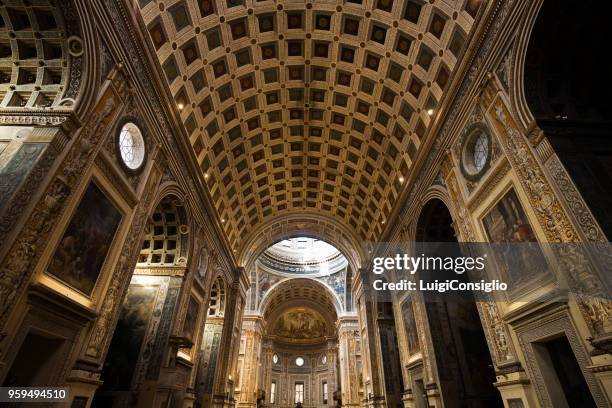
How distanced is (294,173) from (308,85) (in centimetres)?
692

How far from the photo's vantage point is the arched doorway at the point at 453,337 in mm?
11617

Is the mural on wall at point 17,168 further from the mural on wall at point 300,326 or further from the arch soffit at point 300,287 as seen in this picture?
the mural on wall at point 300,326

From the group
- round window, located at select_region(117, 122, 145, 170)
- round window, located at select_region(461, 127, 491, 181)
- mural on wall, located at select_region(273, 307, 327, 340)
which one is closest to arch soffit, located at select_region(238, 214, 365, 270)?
round window, located at select_region(461, 127, 491, 181)

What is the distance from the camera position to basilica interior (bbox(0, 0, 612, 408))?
6.64 meters

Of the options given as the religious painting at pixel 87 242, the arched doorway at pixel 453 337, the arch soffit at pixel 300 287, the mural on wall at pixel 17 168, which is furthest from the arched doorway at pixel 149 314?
the arch soffit at pixel 300 287

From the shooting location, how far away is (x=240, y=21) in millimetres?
12664

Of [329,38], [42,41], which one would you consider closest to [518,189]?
[329,38]

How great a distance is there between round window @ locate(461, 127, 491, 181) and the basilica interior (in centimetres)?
9

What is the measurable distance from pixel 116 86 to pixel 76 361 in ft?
23.4

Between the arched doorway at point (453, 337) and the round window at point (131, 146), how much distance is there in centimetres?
1128

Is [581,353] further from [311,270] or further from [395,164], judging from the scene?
[311,270]

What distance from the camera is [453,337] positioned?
510 inches

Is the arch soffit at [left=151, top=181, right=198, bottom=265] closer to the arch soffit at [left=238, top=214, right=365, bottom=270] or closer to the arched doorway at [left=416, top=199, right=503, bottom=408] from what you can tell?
the arch soffit at [left=238, top=214, right=365, bottom=270]

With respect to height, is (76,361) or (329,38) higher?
(329,38)
